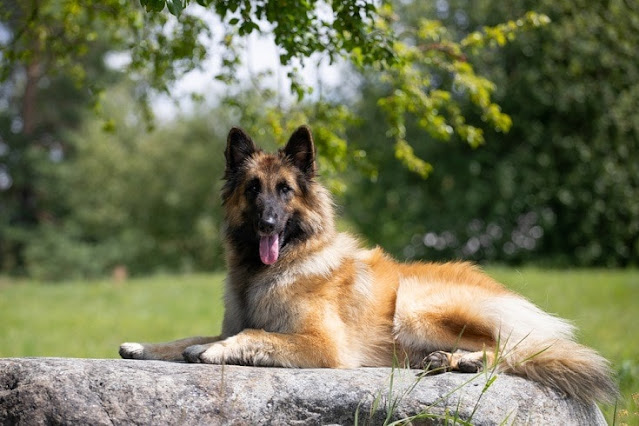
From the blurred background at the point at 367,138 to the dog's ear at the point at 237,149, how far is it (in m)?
0.88

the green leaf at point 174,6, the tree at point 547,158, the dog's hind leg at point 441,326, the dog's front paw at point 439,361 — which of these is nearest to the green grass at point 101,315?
→ the dog's hind leg at point 441,326

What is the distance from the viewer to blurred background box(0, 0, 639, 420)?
24.3 ft

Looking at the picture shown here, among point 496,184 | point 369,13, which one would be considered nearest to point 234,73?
point 369,13

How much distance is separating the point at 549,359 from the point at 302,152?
2.30 meters

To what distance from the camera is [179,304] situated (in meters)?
14.9

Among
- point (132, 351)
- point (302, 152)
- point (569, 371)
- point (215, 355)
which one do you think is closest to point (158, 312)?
point (132, 351)

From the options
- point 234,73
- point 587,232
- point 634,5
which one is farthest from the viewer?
point 587,232

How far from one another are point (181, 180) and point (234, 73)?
27478mm

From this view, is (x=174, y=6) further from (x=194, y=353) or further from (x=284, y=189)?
(x=194, y=353)

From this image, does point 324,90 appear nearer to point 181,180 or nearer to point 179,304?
point 179,304

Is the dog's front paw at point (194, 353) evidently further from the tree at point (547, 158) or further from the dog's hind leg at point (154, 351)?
the tree at point (547, 158)

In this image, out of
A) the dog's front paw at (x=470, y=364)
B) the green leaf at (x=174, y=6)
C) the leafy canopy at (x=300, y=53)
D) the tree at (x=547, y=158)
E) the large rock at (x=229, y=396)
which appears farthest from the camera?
the tree at (x=547, y=158)

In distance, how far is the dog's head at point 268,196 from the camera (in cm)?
494

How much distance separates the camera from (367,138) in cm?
2558
